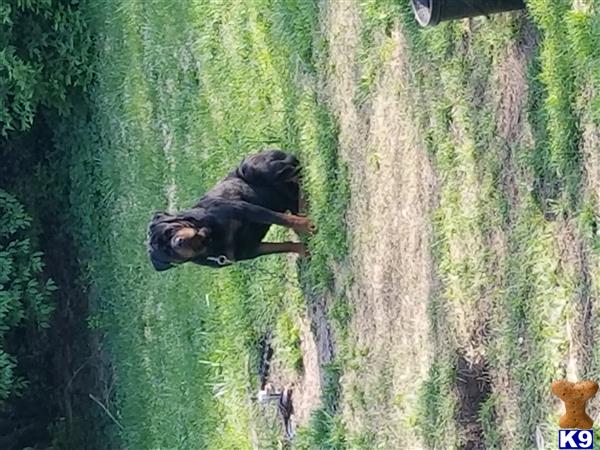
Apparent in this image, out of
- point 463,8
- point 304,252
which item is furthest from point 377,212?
point 463,8

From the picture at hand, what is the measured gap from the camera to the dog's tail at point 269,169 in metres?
5.89

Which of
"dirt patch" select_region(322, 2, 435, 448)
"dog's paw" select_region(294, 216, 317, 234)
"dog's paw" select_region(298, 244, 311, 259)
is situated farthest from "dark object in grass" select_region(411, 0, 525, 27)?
"dog's paw" select_region(298, 244, 311, 259)

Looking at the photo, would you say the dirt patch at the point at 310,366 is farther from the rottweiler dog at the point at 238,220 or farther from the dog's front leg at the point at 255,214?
the dog's front leg at the point at 255,214

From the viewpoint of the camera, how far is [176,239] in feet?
17.8

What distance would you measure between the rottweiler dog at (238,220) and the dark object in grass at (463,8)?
1804 mm

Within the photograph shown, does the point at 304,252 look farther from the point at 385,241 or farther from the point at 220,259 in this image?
the point at 385,241

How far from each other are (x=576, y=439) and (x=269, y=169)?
309 cm

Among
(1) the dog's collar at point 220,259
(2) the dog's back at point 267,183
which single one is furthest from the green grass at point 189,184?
(1) the dog's collar at point 220,259

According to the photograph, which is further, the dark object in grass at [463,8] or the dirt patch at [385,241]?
the dirt patch at [385,241]

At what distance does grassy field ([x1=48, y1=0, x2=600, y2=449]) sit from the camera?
12.6ft

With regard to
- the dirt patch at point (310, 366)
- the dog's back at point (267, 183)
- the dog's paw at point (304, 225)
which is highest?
the dog's back at point (267, 183)

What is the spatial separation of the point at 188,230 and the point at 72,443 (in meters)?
4.84

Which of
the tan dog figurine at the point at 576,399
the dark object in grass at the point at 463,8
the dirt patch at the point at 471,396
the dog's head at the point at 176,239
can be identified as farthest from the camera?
the dog's head at the point at 176,239

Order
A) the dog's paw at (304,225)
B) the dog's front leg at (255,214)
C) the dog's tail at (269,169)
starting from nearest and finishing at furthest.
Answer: the dog's front leg at (255,214) → the dog's paw at (304,225) → the dog's tail at (269,169)
